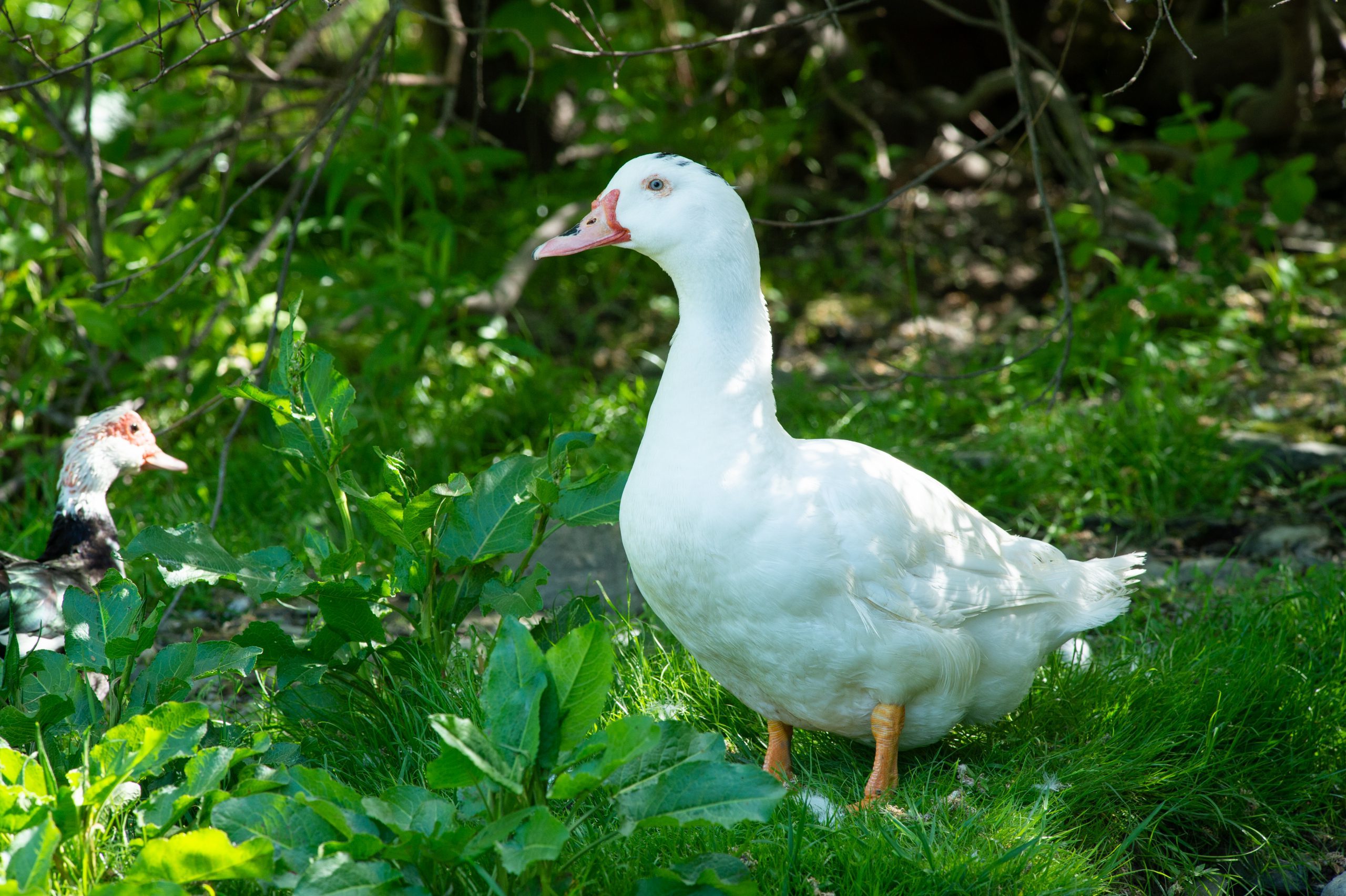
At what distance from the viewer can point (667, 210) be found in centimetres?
260

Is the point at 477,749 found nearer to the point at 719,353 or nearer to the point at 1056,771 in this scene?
the point at 719,353

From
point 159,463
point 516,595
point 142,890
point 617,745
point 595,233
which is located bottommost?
point 159,463

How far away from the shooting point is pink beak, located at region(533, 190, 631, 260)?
2.70 metres

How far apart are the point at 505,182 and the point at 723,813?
5257 mm

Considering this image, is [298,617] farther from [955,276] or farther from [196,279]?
[955,276]

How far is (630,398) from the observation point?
4.90m

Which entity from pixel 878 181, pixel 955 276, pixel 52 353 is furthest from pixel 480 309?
pixel 955 276

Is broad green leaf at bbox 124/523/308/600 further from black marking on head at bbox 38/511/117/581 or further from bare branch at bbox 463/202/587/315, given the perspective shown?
bare branch at bbox 463/202/587/315

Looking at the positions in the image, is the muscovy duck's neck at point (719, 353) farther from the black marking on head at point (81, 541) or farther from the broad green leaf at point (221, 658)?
the black marking on head at point (81, 541)

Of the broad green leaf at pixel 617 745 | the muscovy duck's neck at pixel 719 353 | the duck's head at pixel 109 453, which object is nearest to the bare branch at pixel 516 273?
the duck's head at pixel 109 453

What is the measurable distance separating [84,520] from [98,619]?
44.1 inches

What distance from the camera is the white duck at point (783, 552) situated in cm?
240

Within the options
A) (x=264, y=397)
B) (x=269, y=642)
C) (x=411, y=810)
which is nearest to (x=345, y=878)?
(x=411, y=810)

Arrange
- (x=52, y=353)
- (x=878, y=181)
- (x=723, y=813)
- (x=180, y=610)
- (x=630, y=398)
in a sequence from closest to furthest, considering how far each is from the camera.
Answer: (x=723, y=813), (x=180, y=610), (x=52, y=353), (x=630, y=398), (x=878, y=181)
